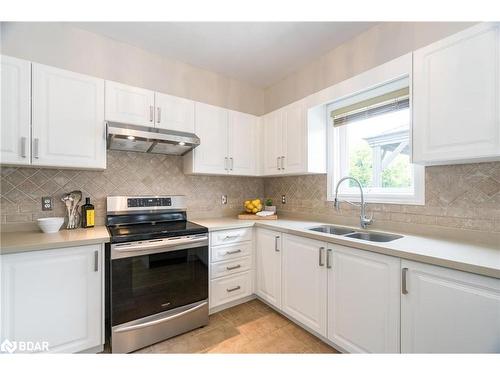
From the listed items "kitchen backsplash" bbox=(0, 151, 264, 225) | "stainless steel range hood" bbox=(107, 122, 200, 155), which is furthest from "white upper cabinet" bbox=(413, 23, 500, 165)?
"kitchen backsplash" bbox=(0, 151, 264, 225)

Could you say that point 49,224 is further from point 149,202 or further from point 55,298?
point 149,202

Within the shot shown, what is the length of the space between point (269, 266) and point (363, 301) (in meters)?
0.93

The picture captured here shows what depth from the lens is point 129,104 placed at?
1.98 metres

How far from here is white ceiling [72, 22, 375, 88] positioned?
198cm

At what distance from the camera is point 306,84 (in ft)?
8.56

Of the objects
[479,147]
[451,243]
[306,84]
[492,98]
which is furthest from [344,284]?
[306,84]

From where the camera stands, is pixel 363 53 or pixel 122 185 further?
pixel 122 185

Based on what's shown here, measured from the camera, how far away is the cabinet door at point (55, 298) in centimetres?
133

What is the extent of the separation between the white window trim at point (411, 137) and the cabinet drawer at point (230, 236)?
95 cm

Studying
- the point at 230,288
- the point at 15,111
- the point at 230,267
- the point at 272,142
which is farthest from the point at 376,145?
the point at 15,111

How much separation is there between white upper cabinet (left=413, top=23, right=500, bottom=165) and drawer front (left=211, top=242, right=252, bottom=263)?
1.61 meters
